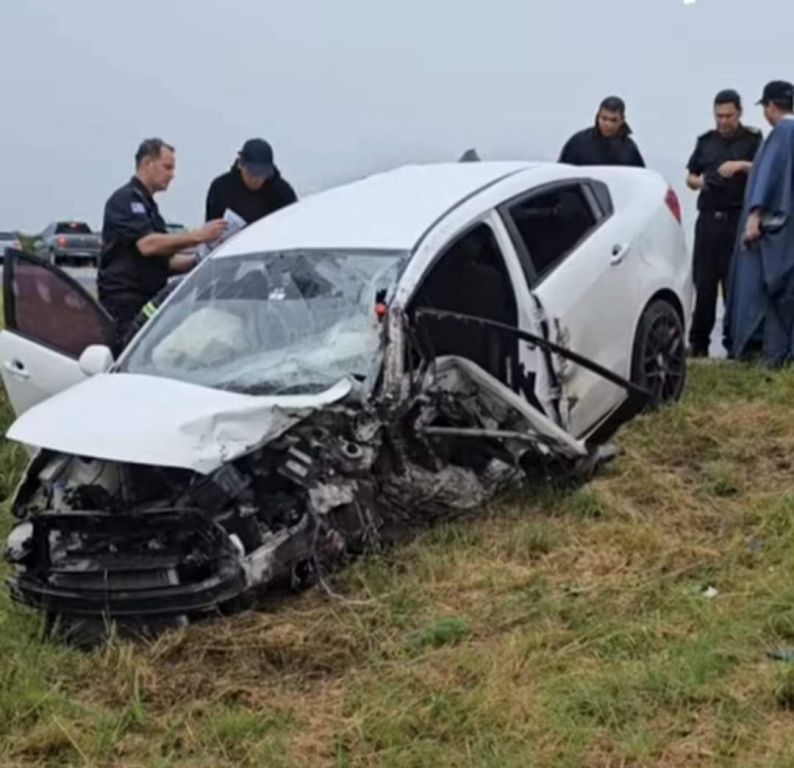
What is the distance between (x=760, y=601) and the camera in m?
4.03

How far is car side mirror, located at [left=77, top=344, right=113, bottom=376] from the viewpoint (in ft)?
16.7

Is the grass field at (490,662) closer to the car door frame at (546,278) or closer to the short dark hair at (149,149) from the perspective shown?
the car door frame at (546,278)

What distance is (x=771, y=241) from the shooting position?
301 inches

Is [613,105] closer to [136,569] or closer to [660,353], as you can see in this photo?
[660,353]

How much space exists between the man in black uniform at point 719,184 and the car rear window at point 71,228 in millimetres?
27508

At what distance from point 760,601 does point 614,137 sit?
17.3 feet

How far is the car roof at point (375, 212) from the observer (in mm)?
5305

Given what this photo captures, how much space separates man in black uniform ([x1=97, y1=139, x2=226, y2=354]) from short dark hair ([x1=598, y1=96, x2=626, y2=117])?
10.4 feet

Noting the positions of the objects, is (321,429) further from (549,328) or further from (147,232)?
(147,232)

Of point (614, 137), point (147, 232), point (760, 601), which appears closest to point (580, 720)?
point (760, 601)

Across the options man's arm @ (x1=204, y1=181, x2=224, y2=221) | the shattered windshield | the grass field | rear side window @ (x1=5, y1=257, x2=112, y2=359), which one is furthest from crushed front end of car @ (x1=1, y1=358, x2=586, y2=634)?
man's arm @ (x1=204, y1=181, x2=224, y2=221)

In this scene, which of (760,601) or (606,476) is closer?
(760,601)

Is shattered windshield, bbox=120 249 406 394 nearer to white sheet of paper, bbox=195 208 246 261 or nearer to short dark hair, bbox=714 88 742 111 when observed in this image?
white sheet of paper, bbox=195 208 246 261

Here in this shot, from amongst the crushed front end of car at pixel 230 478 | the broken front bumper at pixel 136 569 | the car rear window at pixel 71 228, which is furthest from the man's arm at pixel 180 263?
the car rear window at pixel 71 228
